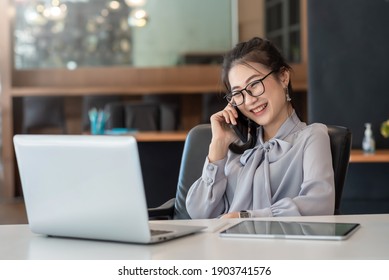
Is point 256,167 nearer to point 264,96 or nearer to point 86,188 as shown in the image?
point 264,96

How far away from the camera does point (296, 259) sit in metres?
1.41

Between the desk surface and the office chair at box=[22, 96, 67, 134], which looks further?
the office chair at box=[22, 96, 67, 134]

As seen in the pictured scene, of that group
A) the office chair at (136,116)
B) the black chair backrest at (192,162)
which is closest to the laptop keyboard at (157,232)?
the black chair backrest at (192,162)

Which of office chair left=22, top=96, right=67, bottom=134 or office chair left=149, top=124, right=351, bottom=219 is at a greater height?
office chair left=149, top=124, right=351, bottom=219

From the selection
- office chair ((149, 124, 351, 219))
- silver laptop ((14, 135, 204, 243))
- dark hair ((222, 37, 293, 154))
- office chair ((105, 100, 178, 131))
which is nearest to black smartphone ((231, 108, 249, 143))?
dark hair ((222, 37, 293, 154))

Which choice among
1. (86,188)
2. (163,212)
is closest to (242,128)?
(163,212)

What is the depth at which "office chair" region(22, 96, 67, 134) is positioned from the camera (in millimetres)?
8633

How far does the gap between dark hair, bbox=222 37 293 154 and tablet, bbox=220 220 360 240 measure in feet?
2.51

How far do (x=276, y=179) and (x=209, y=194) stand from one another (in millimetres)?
229

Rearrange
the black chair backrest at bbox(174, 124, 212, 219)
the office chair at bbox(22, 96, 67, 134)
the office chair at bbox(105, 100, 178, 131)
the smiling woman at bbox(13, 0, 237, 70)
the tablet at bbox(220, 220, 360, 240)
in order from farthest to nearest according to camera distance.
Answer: the smiling woman at bbox(13, 0, 237, 70) → the office chair at bbox(22, 96, 67, 134) → the office chair at bbox(105, 100, 178, 131) → the black chair backrest at bbox(174, 124, 212, 219) → the tablet at bbox(220, 220, 360, 240)

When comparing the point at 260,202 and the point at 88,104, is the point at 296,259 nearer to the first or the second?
the point at 260,202

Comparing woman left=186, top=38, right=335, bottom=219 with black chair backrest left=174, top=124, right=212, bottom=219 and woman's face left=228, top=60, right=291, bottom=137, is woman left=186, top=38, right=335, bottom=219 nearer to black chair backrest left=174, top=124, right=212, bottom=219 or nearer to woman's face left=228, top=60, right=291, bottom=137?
woman's face left=228, top=60, right=291, bottom=137

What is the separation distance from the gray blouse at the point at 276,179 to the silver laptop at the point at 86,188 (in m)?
0.59

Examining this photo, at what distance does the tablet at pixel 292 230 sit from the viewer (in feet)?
5.34
